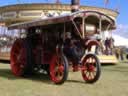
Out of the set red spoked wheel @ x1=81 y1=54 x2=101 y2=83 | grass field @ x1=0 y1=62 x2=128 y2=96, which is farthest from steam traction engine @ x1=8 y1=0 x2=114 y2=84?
grass field @ x1=0 y1=62 x2=128 y2=96

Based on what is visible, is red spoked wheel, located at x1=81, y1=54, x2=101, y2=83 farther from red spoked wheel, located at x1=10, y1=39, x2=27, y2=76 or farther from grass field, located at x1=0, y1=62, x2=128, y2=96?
red spoked wheel, located at x1=10, y1=39, x2=27, y2=76

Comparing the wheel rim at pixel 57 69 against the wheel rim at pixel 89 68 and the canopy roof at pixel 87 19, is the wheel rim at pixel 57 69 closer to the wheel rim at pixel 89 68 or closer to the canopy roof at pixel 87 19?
the wheel rim at pixel 89 68

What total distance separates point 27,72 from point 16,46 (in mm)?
1326

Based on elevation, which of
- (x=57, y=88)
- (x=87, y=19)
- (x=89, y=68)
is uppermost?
(x=87, y=19)

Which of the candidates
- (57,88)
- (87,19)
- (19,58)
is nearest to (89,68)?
(87,19)

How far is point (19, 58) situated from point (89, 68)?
2.98m

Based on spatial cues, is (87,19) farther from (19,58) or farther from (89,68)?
(19,58)

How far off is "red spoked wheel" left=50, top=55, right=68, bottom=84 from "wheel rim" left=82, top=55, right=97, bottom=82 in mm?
970

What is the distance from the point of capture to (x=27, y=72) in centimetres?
1448

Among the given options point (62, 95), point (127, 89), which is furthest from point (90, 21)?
point (62, 95)

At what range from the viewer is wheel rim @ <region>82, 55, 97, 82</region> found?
13.0m

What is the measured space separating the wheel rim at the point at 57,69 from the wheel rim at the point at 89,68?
97 cm

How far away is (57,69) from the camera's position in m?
12.8

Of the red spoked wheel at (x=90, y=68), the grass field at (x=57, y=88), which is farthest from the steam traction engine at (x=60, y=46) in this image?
the grass field at (x=57, y=88)
